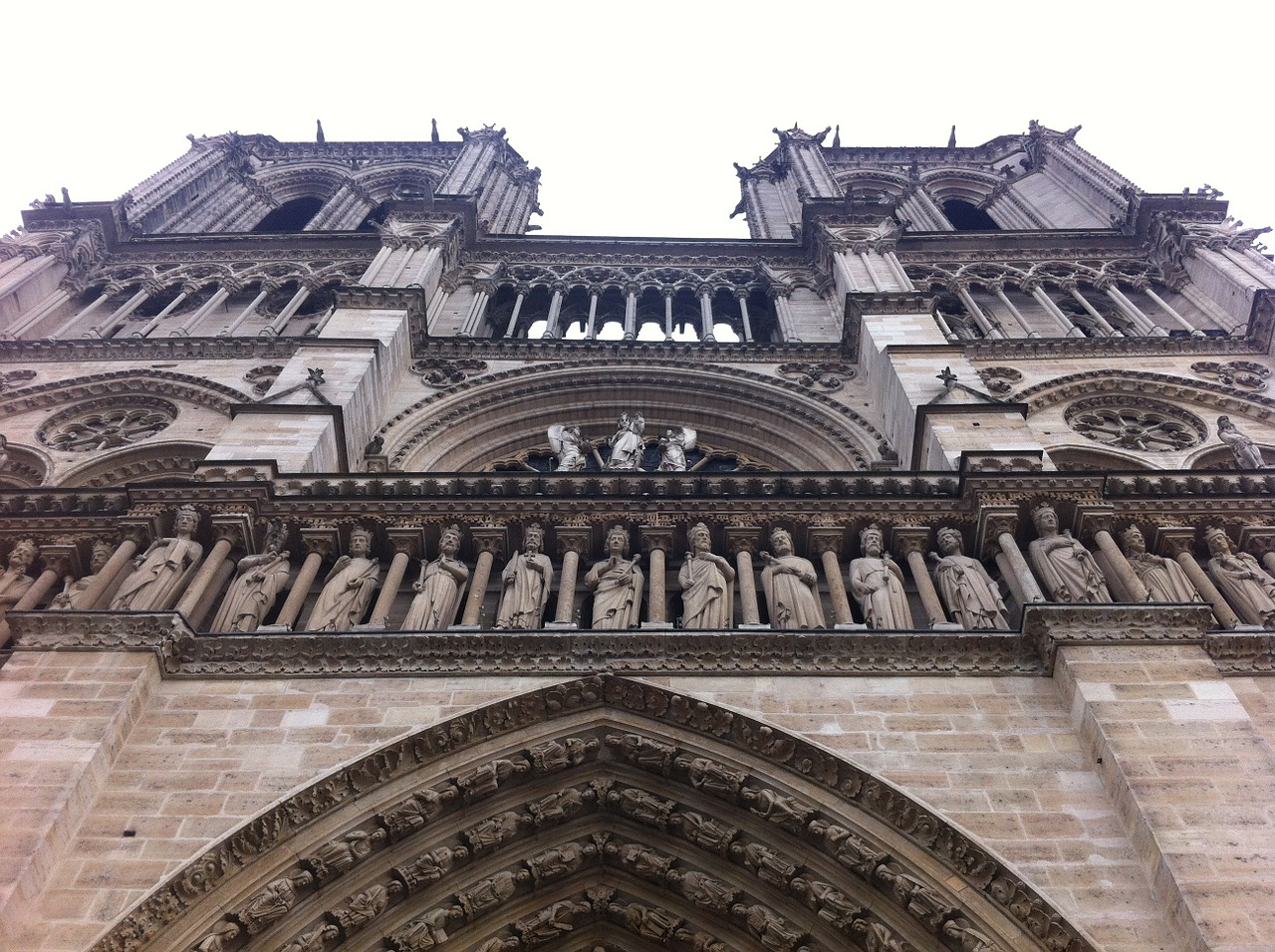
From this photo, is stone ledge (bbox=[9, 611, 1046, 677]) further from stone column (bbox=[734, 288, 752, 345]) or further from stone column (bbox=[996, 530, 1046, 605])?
stone column (bbox=[734, 288, 752, 345])

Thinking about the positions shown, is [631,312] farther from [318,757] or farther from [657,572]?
[318,757]

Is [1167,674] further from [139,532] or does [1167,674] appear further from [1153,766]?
[139,532]

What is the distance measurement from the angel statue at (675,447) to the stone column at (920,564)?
4.65 meters

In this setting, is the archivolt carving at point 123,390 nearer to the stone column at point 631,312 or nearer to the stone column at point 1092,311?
A: the stone column at point 631,312

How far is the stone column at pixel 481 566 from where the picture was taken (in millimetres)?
9984

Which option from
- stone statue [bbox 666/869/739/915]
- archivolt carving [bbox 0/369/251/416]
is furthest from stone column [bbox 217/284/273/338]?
stone statue [bbox 666/869/739/915]

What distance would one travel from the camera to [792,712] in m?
8.76

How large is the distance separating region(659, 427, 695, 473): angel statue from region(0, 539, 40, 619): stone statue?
723 centimetres

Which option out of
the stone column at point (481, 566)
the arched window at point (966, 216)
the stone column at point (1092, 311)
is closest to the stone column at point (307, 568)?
the stone column at point (481, 566)

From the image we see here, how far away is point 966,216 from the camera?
32.8 m

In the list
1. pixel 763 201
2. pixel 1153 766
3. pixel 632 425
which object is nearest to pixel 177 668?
pixel 1153 766

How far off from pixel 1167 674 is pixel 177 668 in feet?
24.5

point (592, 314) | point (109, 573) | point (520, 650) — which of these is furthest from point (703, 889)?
point (592, 314)

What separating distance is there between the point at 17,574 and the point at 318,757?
4.46 meters
